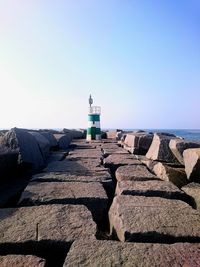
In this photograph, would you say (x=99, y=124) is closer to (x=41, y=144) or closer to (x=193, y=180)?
(x=41, y=144)

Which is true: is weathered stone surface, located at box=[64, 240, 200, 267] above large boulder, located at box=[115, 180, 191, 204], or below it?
below

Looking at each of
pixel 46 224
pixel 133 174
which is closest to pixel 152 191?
pixel 133 174

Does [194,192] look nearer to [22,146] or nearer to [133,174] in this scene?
[133,174]

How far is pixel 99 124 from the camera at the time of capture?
10352mm

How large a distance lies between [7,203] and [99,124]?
7698mm

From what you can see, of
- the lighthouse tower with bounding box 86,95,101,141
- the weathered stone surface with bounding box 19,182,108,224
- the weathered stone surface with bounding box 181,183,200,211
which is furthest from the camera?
the lighthouse tower with bounding box 86,95,101,141

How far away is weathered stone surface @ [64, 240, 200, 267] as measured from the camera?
1481 millimetres

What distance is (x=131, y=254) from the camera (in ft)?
5.12

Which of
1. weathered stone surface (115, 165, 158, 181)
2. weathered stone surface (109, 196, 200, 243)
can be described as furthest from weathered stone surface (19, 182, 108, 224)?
weathered stone surface (115, 165, 158, 181)

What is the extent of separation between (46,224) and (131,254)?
626 mm

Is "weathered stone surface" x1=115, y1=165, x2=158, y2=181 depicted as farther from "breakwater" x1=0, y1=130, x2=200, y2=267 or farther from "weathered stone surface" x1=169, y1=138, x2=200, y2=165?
"weathered stone surface" x1=169, y1=138, x2=200, y2=165

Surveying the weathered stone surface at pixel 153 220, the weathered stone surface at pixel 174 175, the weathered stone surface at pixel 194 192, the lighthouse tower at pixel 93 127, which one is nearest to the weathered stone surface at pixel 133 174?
the weathered stone surface at pixel 174 175

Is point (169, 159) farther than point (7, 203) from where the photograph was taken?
Yes

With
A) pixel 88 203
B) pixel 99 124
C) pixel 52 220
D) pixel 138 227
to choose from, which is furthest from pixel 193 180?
pixel 99 124
